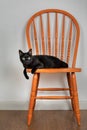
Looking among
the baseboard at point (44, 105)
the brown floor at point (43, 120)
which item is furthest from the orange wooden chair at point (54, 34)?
the brown floor at point (43, 120)

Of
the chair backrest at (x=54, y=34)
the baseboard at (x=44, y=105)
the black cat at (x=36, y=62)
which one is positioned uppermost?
the chair backrest at (x=54, y=34)

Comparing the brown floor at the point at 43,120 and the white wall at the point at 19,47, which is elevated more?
the white wall at the point at 19,47

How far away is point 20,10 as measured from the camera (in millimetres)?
1747

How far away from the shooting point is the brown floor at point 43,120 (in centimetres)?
138

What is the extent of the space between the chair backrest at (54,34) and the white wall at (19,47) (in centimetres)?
6

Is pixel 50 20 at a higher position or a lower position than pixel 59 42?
higher

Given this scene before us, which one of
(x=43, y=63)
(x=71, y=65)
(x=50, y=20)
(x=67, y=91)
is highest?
(x=50, y=20)

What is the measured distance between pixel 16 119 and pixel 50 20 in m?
0.80

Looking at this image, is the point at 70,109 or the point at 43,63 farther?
the point at 70,109

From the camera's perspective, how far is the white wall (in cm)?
175

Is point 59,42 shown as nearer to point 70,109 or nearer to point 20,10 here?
point 20,10

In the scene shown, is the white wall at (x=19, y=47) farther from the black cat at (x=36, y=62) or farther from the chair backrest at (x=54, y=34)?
the black cat at (x=36, y=62)

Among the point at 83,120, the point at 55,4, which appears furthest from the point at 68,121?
the point at 55,4

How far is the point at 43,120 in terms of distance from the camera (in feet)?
4.98
